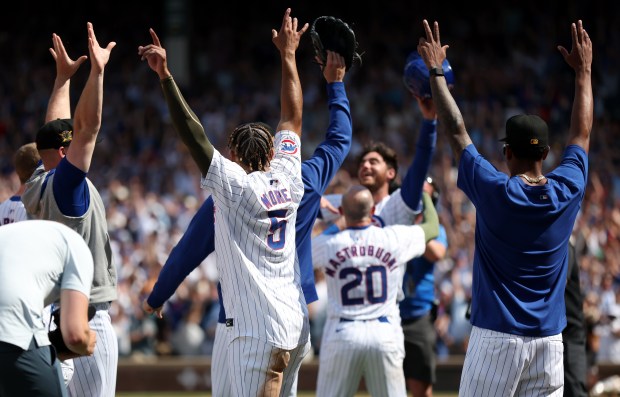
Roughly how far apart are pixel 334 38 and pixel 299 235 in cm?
134

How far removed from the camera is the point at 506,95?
1997 centimetres

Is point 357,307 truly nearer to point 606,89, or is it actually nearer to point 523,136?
point 523,136

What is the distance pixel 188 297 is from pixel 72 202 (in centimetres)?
959

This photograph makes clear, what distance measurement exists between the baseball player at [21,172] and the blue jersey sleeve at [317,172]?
6.13 feet

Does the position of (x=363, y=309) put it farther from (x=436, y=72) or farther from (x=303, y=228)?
(x=436, y=72)

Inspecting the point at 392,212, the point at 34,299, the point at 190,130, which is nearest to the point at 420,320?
the point at 392,212

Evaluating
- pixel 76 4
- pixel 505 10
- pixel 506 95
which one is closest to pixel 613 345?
pixel 506 95

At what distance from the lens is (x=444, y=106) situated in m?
6.03

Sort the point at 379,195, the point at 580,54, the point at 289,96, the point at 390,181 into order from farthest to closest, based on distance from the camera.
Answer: the point at 390,181, the point at 379,195, the point at 580,54, the point at 289,96

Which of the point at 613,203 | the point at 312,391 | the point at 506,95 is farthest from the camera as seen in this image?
the point at 506,95

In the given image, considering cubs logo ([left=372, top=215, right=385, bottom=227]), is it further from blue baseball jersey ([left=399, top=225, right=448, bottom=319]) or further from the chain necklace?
the chain necklace

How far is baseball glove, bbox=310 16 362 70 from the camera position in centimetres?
671

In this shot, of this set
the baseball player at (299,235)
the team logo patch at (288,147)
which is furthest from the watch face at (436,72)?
the team logo patch at (288,147)

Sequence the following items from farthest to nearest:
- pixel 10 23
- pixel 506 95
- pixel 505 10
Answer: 1. pixel 10 23
2. pixel 505 10
3. pixel 506 95
